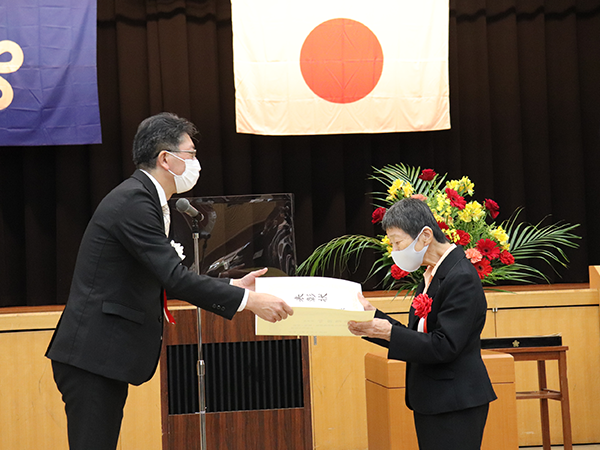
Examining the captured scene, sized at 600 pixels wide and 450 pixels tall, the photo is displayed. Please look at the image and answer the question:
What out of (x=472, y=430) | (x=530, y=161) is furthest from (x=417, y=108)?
(x=472, y=430)

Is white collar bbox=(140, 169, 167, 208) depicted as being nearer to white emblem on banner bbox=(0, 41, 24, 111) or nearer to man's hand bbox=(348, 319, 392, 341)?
man's hand bbox=(348, 319, 392, 341)

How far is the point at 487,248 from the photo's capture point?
2.76 metres

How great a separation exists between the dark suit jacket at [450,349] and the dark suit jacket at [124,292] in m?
0.55

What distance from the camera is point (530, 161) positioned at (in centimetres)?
487

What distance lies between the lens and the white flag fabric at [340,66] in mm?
4223

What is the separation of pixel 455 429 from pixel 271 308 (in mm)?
623

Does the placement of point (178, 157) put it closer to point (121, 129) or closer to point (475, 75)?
point (121, 129)

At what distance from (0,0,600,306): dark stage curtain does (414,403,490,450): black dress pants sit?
2.82 metres

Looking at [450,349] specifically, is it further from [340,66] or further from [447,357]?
[340,66]

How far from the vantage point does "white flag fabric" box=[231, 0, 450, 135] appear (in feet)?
13.9

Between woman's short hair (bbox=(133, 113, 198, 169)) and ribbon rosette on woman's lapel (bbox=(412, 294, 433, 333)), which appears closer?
ribbon rosette on woman's lapel (bbox=(412, 294, 433, 333))

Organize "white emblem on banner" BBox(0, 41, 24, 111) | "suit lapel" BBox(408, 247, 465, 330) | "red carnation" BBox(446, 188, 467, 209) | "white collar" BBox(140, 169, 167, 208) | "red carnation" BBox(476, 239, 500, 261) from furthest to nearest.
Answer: "white emblem on banner" BBox(0, 41, 24, 111)
"red carnation" BBox(446, 188, 467, 209)
"red carnation" BBox(476, 239, 500, 261)
"white collar" BBox(140, 169, 167, 208)
"suit lapel" BBox(408, 247, 465, 330)

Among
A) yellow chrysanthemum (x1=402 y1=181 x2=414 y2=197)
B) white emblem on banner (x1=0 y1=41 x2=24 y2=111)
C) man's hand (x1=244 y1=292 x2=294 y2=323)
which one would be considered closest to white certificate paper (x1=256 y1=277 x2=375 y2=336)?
man's hand (x1=244 y1=292 x2=294 y2=323)

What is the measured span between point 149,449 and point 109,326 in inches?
78.2
